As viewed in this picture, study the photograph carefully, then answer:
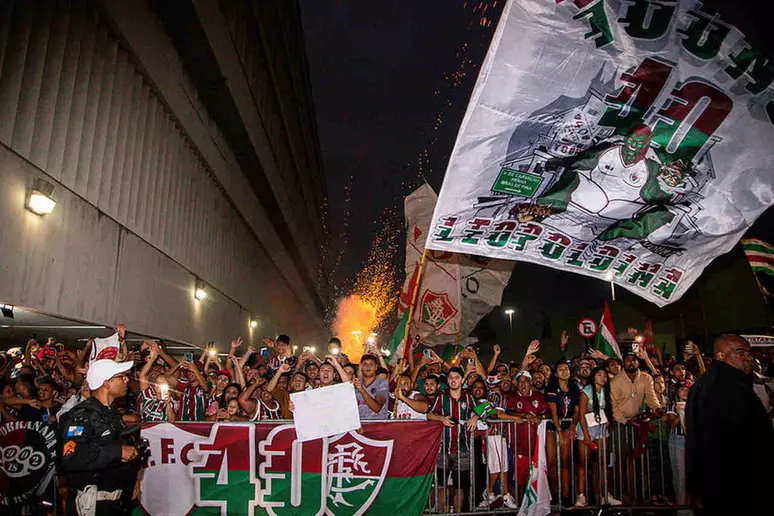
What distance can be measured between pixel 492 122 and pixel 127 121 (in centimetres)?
781

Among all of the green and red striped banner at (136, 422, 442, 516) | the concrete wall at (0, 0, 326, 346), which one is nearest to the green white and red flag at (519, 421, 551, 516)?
the green and red striped banner at (136, 422, 442, 516)

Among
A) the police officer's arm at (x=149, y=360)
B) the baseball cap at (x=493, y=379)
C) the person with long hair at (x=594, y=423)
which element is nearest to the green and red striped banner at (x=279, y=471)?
the police officer's arm at (x=149, y=360)

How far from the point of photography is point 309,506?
234 inches

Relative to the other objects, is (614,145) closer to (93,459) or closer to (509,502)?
(509,502)

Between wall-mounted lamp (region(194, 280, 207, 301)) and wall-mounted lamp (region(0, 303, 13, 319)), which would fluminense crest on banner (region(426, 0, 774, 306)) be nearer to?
wall-mounted lamp (region(0, 303, 13, 319))

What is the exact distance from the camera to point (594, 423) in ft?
25.0

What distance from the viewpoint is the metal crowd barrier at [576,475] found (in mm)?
6871

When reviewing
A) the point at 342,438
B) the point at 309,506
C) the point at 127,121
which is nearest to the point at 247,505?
the point at 309,506

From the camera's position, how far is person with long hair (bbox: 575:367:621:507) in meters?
7.33

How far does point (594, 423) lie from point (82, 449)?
251 inches

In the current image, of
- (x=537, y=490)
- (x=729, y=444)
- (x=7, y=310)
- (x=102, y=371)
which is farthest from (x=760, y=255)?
(x=7, y=310)

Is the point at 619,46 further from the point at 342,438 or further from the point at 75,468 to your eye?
the point at 75,468

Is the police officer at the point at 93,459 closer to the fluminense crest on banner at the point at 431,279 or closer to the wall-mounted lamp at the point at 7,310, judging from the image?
the wall-mounted lamp at the point at 7,310

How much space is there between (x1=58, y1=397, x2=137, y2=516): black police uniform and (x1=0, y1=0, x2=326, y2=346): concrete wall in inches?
117
